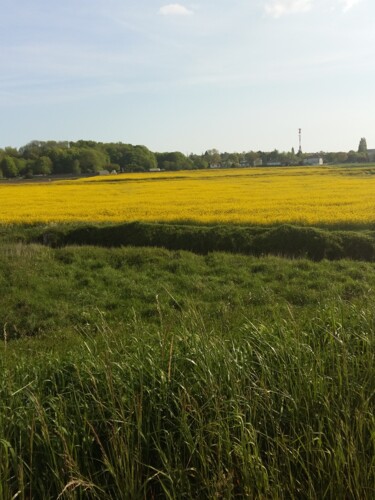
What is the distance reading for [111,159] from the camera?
93.1 meters

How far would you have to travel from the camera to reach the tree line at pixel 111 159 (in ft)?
253

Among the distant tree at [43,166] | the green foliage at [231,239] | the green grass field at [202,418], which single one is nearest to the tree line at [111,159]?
the distant tree at [43,166]

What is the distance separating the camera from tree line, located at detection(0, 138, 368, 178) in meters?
77.2

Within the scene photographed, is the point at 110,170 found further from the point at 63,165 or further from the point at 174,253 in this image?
the point at 174,253

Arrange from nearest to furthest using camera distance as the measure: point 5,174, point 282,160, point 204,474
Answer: point 204,474 → point 5,174 → point 282,160

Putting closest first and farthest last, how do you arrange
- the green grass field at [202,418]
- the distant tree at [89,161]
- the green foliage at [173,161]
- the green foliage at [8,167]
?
the green grass field at [202,418] → the green foliage at [8,167] → the distant tree at [89,161] → the green foliage at [173,161]

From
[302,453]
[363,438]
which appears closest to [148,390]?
[302,453]

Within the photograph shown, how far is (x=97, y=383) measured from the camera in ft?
11.3

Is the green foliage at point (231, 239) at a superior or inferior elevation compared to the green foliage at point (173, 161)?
inferior

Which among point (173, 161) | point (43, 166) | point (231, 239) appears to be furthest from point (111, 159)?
point (231, 239)

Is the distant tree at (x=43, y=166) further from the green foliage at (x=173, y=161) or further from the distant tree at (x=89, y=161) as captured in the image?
the green foliage at (x=173, y=161)

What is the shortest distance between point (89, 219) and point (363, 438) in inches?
740

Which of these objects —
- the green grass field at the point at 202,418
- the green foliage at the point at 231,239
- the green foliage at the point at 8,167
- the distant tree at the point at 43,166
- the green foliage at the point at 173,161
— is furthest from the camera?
the green foliage at the point at 173,161

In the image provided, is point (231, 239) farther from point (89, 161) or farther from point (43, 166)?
point (43, 166)
